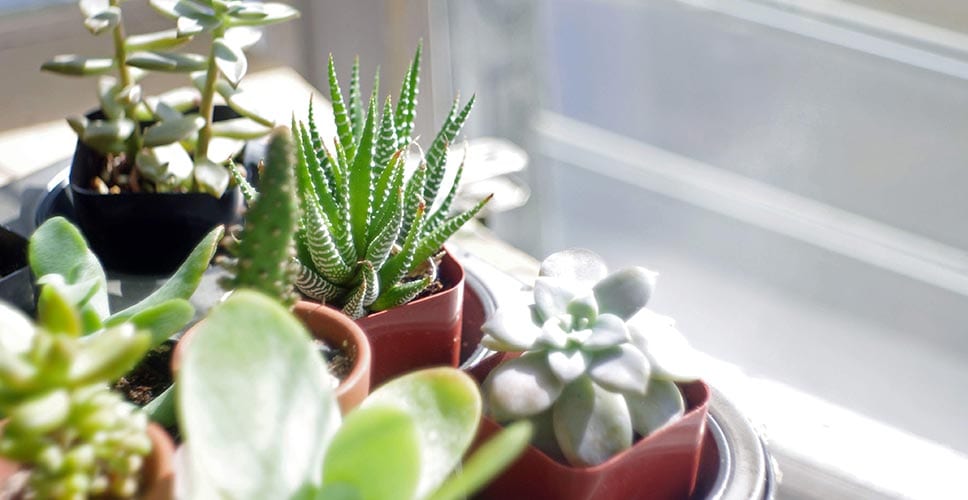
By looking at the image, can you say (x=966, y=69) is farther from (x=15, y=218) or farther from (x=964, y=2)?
(x=15, y=218)

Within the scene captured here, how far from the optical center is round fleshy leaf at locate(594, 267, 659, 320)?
0.44 metres

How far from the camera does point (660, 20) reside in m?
1.33

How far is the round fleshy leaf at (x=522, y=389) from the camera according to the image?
1.33 ft

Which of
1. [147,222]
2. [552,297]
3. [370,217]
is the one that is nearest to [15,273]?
[147,222]

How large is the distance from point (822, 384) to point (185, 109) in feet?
2.96

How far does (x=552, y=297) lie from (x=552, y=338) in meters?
0.03

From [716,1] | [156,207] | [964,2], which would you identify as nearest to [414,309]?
[156,207]

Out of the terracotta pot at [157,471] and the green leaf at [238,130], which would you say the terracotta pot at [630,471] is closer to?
the terracotta pot at [157,471]

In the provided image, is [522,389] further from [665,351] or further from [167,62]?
[167,62]

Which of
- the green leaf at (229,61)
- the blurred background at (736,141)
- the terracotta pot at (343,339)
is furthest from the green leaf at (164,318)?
the blurred background at (736,141)

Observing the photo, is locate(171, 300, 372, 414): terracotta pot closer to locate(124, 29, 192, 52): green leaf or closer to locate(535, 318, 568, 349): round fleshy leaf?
locate(535, 318, 568, 349): round fleshy leaf

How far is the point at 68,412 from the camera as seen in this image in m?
0.27

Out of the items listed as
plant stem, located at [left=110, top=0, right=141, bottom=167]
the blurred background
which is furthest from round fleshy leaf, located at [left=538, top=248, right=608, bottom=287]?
the blurred background

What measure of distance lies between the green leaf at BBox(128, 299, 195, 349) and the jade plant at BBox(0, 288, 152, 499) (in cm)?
7
